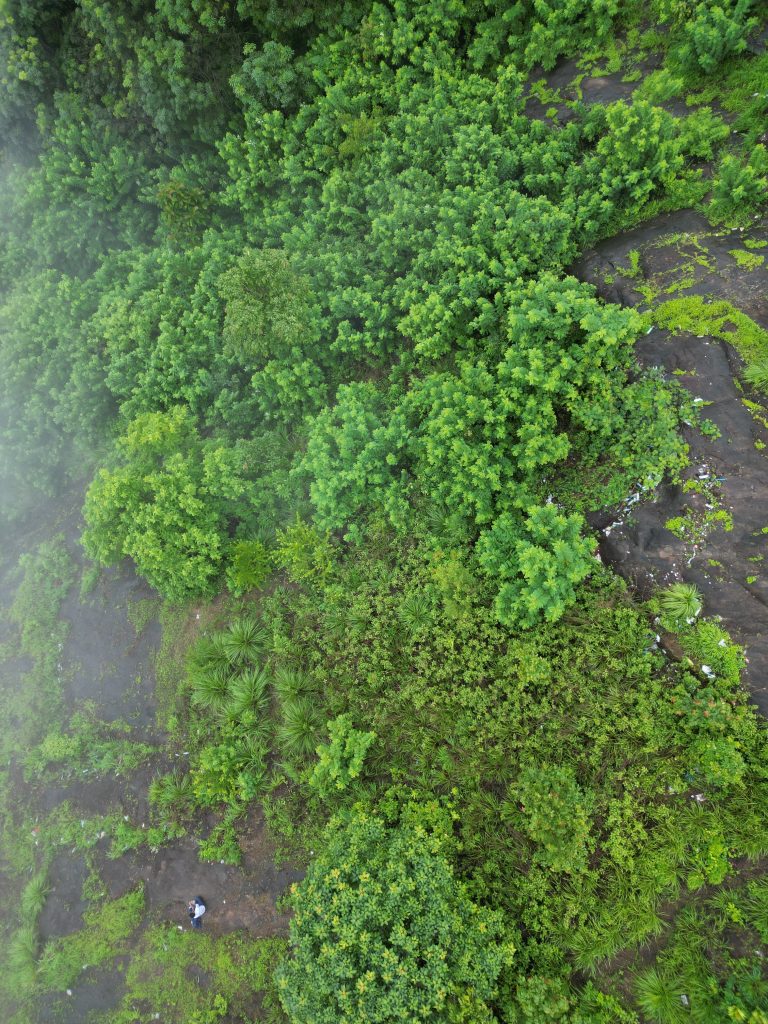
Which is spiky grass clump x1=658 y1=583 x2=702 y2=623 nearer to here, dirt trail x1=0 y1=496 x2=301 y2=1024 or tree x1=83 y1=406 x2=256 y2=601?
dirt trail x1=0 y1=496 x2=301 y2=1024

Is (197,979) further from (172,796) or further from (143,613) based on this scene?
(143,613)

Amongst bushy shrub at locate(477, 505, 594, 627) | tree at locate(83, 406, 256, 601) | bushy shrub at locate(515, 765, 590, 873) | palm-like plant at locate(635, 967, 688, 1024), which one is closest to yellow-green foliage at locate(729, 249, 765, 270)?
bushy shrub at locate(477, 505, 594, 627)

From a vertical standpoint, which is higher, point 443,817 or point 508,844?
point 443,817

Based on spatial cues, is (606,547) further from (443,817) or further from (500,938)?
(500,938)

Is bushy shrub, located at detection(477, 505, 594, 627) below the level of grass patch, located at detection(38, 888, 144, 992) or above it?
above

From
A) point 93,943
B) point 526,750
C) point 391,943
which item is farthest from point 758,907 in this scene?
point 93,943

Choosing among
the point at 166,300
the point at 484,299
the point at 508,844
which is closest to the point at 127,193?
the point at 166,300
